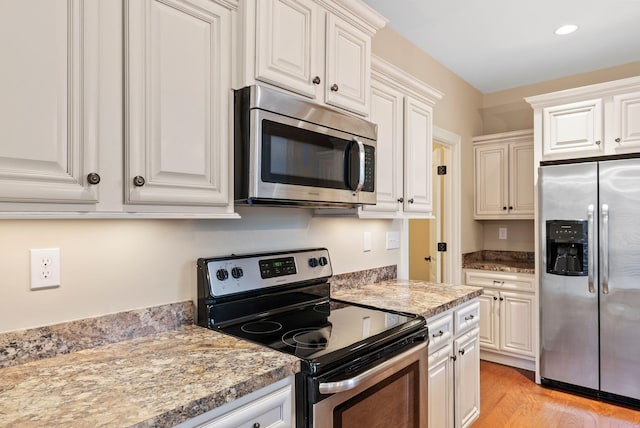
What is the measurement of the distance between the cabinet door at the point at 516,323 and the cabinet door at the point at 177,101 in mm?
2999

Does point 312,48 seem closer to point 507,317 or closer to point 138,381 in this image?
point 138,381

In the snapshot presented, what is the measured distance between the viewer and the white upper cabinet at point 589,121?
278 cm

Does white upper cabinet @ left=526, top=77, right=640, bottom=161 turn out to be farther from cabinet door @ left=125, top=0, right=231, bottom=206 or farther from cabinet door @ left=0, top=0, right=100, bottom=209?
cabinet door @ left=0, top=0, right=100, bottom=209

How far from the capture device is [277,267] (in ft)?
5.81

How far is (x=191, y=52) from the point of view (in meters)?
1.24

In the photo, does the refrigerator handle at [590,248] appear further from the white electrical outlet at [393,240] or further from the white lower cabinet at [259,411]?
the white lower cabinet at [259,411]

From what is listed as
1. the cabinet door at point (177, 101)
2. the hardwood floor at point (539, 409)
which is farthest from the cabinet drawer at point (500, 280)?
the cabinet door at point (177, 101)

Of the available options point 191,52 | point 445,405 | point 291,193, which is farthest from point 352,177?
point 445,405

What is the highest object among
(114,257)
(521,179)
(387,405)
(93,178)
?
(521,179)

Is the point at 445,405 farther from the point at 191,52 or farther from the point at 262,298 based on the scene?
the point at 191,52

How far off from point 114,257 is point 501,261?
146 inches

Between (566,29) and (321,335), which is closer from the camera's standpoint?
(321,335)

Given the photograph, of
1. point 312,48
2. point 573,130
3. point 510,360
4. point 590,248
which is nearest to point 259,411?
point 312,48

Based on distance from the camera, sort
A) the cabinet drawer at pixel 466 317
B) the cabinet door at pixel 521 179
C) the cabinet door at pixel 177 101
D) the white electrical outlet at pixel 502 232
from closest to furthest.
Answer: the cabinet door at pixel 177 101 → the cabinet drawer at pixel 466 317 → the cabinet door at pixel 521 179 → the white electrical outlet at pixel 502 232
